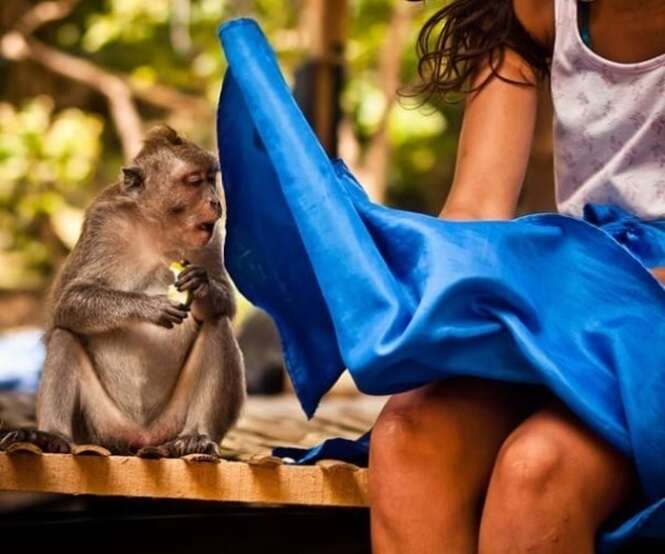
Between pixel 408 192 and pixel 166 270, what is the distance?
11153mm

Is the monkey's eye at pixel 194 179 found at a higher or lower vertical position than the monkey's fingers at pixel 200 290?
higher

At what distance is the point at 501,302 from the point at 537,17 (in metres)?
0.86

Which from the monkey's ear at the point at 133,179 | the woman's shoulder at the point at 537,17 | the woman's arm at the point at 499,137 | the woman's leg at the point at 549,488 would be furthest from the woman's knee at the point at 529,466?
the monkey's ear at the point at 133,179

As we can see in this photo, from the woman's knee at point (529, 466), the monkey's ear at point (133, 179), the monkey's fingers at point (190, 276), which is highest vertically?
the monkey's ear at point (133, 179)

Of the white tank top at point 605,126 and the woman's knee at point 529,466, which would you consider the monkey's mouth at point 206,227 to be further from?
the woman's knee at point 529,466

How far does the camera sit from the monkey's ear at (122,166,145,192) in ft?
13.8

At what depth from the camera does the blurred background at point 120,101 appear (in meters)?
12.8

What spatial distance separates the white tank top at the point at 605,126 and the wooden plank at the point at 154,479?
0.84 metres

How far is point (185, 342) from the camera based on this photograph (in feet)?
13.3

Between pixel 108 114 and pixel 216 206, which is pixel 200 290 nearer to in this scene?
pixel 216 206

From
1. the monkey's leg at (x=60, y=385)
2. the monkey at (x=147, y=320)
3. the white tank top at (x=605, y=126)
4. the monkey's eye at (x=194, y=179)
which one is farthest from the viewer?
the monkey's eye at (x=194, y=179)

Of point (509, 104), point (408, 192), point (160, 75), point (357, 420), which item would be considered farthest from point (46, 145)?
point (509, 104)

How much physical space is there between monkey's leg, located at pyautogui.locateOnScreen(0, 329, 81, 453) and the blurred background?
7490mm

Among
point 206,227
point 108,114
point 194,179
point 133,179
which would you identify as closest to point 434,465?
point 206,227
